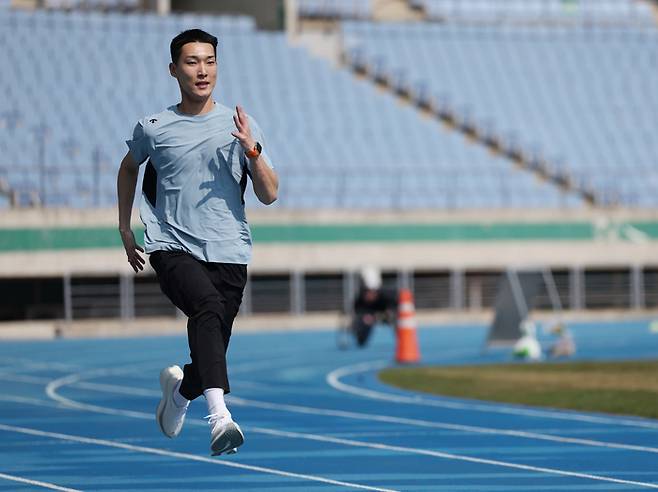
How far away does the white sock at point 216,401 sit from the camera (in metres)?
7.34

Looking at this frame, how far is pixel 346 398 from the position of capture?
15.8m

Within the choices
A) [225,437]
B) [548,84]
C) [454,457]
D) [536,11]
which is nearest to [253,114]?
[548,84]

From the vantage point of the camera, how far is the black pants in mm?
7438

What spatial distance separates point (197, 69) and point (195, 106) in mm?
257

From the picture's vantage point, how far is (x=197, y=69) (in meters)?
7.52

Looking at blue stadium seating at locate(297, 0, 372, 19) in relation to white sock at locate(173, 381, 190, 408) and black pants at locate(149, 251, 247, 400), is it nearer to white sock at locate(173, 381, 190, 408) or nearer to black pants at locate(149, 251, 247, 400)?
white sock at locate(173, 381, 190, 408)

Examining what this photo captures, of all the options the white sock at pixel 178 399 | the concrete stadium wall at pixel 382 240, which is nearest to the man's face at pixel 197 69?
the white sock at pixel 178 399

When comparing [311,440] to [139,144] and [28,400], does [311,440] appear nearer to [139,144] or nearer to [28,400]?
[139,144]

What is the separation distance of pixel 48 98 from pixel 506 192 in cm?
1111

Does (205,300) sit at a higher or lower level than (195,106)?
lower

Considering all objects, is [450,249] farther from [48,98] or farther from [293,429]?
[293,429]

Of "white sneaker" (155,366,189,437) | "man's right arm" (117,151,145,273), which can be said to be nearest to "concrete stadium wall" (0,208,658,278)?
"white sneaker" (155,366,189,437)

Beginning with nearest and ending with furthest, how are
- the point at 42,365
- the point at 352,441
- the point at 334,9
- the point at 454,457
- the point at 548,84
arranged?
1. the point at 454,457
2. the point at 352,441
3. the point at 42,365
4. the point at 548,84
5. the point at 334,9

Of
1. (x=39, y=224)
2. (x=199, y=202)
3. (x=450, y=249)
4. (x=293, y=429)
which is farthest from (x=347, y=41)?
(x=199, y=202)
